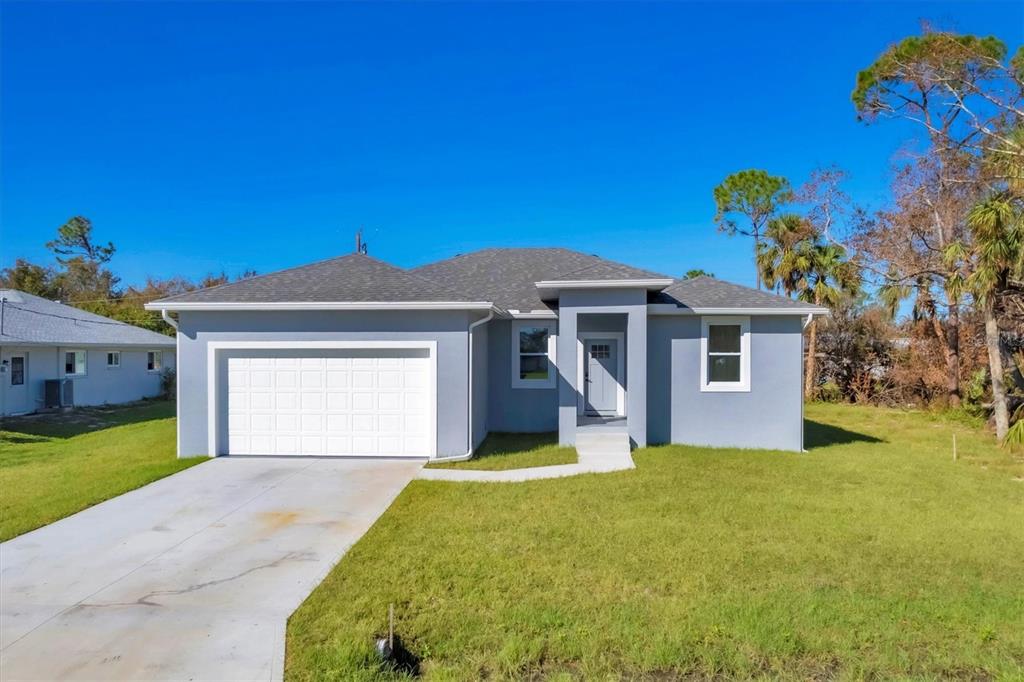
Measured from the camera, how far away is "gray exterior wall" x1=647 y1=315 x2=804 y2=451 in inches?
463

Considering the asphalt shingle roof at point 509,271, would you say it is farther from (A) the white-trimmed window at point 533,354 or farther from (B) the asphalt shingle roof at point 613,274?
(B) the asphalt shingle roof at point 613,274

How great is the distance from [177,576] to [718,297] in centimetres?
1127

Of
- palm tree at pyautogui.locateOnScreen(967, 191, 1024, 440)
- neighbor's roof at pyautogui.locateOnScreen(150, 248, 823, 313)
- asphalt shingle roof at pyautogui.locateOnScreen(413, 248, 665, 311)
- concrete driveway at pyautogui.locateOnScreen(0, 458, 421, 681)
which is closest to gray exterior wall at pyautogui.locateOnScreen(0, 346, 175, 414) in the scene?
neighbor's roof at pyautogui.locateOnScreen(150, 248, 823, 313)

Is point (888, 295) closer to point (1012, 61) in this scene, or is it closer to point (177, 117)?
point (1012, 61)

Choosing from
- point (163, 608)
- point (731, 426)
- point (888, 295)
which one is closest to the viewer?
point (163, 608)

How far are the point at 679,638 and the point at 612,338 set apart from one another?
9772 mm

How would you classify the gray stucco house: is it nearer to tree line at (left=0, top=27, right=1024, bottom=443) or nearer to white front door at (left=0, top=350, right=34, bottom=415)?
tree line at (left=0, top=27, right=1024, bottom=443)

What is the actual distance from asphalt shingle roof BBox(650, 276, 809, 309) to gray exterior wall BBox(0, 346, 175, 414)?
20409 millimetres

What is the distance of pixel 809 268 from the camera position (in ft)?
71.6

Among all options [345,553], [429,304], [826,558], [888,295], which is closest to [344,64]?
[429,304]

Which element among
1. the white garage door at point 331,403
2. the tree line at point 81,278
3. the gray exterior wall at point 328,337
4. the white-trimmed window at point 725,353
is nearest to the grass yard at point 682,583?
the gray exterior wall at point 328,337

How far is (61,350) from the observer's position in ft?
62.8

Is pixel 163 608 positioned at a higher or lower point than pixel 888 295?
lower

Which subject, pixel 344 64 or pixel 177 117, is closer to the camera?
pixel 344 64
